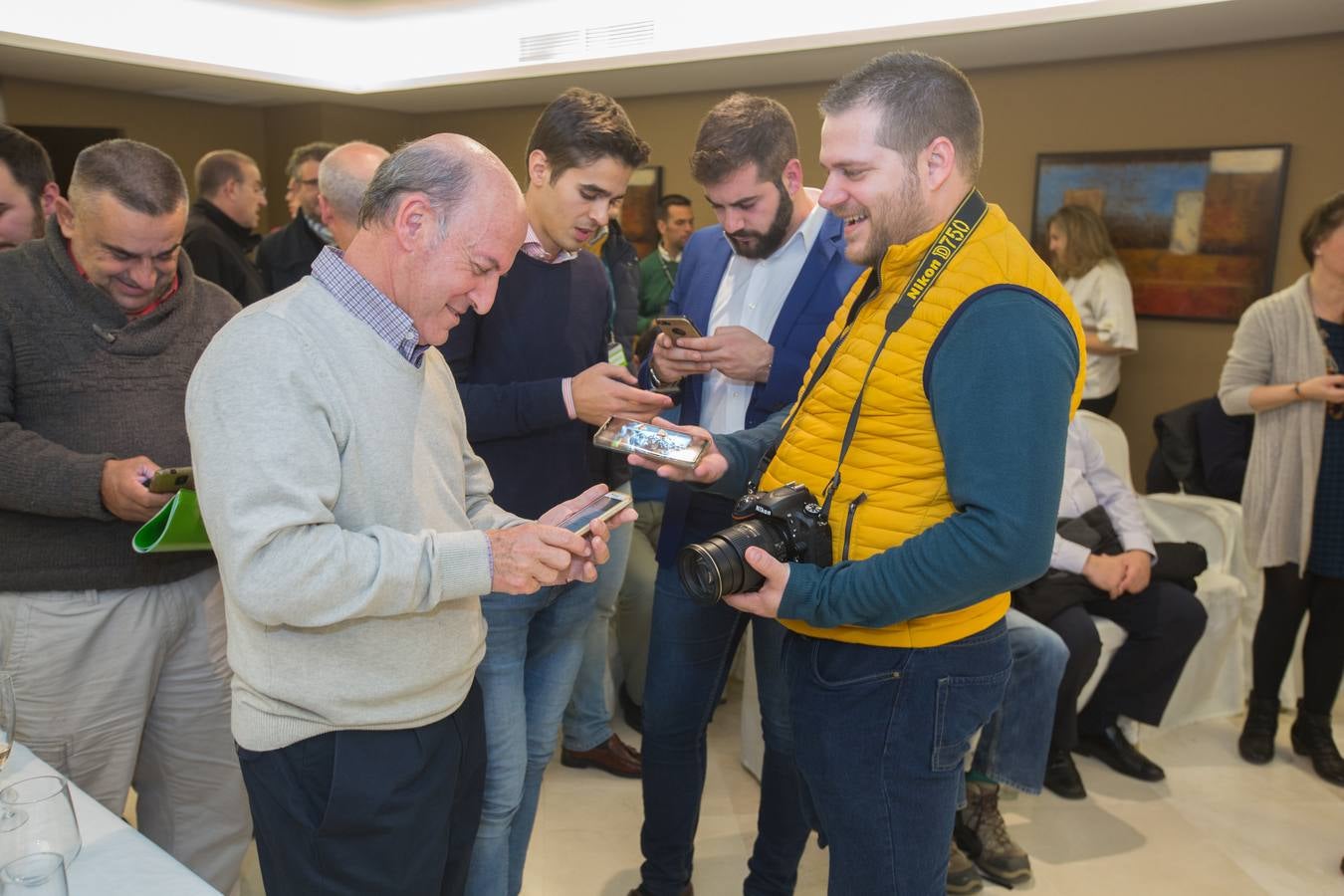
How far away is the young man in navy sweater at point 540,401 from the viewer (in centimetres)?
182

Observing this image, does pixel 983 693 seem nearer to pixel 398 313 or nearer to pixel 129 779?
pixel 398 313

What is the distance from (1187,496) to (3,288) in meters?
3.75

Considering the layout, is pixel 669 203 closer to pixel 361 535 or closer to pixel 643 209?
pixel 643 209

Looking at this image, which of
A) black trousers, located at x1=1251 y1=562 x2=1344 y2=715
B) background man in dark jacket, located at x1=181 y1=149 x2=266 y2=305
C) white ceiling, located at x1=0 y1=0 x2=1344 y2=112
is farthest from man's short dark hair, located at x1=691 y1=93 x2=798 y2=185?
white ceiling, located at x1=0 y1=0 x2=1344 y2=112

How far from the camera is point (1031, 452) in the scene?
4.19 feet

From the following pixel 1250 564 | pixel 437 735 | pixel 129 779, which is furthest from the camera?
pixel 1250 564

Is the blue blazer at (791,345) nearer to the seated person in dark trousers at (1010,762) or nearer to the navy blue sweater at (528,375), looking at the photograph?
the navy blue sweater at (528,375)

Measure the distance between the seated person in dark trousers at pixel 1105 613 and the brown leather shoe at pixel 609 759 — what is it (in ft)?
4.25

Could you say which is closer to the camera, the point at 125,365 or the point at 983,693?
the point at 983,693

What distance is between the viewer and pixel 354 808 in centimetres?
135

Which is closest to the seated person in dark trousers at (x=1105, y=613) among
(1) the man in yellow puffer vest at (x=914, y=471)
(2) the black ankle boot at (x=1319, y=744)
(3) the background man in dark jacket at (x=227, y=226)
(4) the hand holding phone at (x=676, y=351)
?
(2) the black ankle boot at (x=1319, y=744)

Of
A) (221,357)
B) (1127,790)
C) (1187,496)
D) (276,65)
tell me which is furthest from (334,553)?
(276,65)

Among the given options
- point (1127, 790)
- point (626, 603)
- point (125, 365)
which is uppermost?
point (125, 365)

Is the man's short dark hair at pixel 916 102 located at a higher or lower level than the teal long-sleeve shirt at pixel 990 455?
higher
